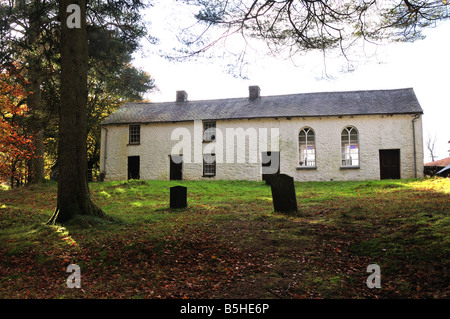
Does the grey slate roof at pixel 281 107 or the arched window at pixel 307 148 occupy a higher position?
the grey slate roof at pixel 281 107

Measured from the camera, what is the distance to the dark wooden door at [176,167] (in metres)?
25.4

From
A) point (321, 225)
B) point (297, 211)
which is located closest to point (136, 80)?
point (297, 211)

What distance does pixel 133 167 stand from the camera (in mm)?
26250

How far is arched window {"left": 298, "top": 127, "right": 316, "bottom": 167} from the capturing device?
23.6m

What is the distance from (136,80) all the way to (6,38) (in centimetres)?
1063

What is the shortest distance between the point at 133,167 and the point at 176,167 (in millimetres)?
3856

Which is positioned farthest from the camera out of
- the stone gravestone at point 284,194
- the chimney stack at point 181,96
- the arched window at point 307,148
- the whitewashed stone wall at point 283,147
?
the chimney stack at point 181,96

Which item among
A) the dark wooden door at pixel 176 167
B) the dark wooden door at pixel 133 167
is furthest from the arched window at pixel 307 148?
the dark wooden door at pixel 133 167

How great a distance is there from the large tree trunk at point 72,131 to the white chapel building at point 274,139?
16.6m

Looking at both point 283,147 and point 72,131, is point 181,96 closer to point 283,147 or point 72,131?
point 283,147

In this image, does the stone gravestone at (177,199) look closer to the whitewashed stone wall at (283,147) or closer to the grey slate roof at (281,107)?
the whitewashed stone wall at (283,147)
